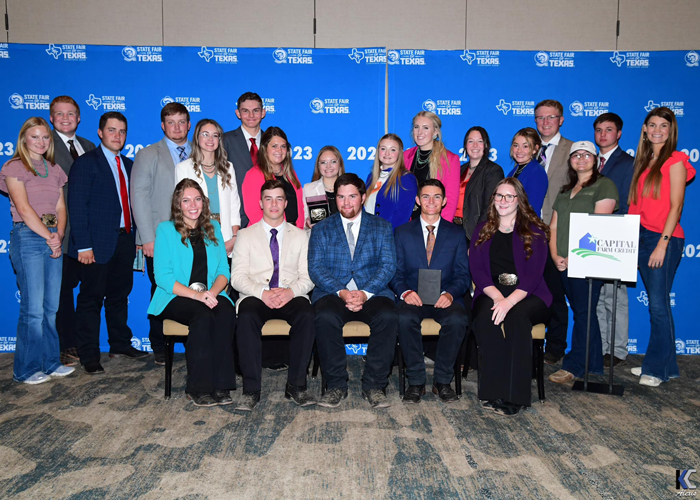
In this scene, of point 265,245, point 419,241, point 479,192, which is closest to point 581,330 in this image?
point 479,192

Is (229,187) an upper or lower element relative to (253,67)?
lower

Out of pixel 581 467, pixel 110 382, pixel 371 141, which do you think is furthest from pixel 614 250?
pixel 110 382

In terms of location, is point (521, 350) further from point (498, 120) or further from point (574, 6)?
point (574, 6)

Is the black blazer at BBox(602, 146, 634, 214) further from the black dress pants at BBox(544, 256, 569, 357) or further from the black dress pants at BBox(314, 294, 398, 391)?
the black dress pants at BBox(314, 294, 398, 391)

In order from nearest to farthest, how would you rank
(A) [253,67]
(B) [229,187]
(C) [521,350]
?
(C) [521,350] → (B) [229,187] → (A) [253,67]

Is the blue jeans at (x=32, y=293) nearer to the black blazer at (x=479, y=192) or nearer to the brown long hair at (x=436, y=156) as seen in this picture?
the brown long hair at (x=436, y=156)

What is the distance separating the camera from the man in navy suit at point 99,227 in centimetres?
398

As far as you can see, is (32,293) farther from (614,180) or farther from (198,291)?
(614,180)

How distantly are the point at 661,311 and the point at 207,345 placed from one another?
331cm

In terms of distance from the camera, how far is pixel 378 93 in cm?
475

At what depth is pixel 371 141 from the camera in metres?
4.81

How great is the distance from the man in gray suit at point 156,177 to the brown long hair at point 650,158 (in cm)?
358

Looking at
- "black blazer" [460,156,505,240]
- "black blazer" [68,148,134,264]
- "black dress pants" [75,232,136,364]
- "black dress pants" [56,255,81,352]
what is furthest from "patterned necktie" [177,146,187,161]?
"black blazer" [460,156,505,240]

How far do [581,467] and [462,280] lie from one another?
1450mm
